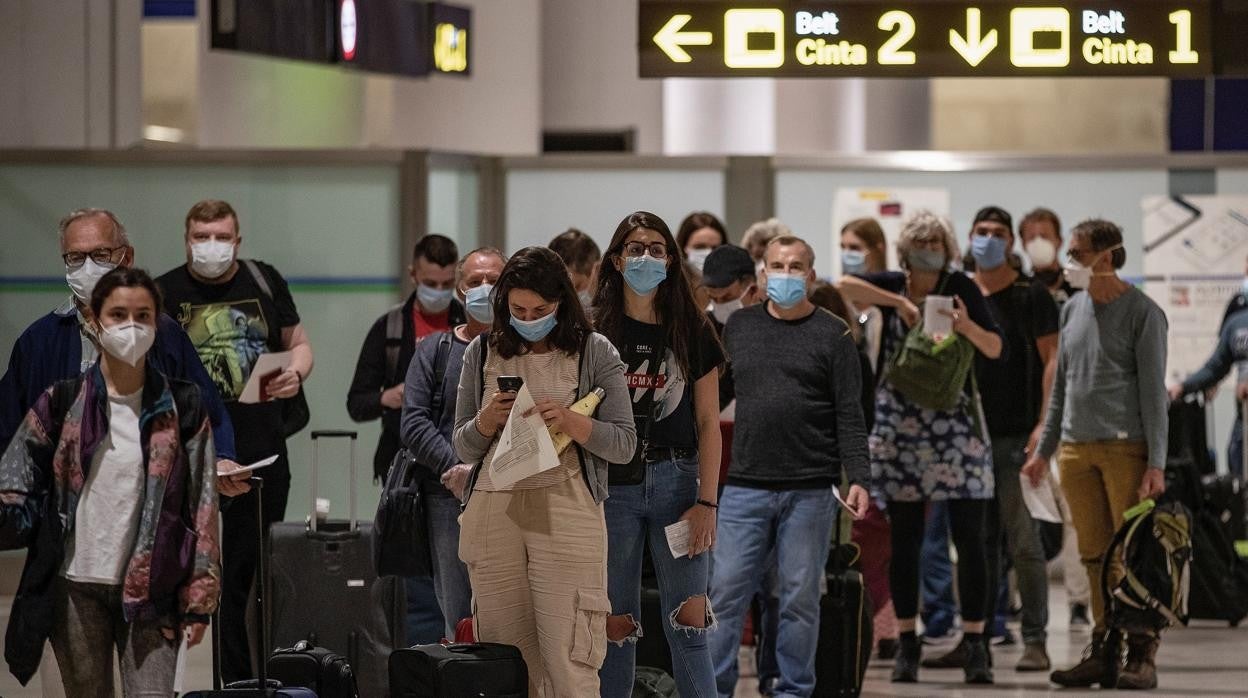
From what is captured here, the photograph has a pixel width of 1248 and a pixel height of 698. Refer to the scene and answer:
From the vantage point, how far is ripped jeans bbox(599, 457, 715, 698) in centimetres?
590

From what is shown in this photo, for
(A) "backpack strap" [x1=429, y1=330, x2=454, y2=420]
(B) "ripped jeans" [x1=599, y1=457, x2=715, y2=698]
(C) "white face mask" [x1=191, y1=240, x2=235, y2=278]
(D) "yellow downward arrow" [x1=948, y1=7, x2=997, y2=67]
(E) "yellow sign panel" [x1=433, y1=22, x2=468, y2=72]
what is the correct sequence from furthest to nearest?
(E) "yellow sign panel" [x1=433, y1=22, x2=468, y2=72] → (D) "yellow downward arrow" [x1=948, y1=7, x2=997, y2=67] → (C) "white face mask" [x1=191, y1=240, x2=235, y2=278] → (A) "backpack strap" [x1=429, y1=330, x2=454, y2=420] → (B) "ripped jeans" [x1=599, y1=457, x2=715, y2=698]

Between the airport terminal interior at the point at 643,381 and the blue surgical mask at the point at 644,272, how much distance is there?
10mm

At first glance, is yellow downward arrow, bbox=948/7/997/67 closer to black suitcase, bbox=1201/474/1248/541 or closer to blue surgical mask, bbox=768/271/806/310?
blue surgical mask, bbox=768/271/806/310

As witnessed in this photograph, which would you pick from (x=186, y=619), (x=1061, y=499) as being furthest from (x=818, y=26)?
(x=186, y=619)

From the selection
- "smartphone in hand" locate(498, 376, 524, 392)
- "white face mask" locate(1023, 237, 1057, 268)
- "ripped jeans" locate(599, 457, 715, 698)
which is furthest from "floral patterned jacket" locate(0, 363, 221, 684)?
"white face mask" locate(1023, 237, 1057, 268)

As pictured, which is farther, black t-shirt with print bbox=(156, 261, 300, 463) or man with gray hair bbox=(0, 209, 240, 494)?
black t-shirt with print bbox=(156, 261, 300, 463)

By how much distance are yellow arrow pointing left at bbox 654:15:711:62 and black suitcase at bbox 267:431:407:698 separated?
191 centimetres

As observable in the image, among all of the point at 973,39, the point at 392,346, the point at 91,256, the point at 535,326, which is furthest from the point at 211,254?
the point at 973,39

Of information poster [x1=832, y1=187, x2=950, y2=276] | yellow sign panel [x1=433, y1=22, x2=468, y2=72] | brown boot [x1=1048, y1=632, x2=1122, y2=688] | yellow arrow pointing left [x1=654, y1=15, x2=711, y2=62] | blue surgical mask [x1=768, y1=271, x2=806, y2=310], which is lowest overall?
brown boot [x1=1048, y1=632, x2=1122, y2=688]

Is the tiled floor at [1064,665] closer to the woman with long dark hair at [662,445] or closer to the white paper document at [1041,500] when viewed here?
the white paper document at [1041,500]

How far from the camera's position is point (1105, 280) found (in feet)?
26.2

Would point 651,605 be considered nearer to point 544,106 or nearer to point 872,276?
point 872,276

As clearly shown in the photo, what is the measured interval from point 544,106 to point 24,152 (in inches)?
189

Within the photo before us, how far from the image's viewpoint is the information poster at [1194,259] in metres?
10.7
